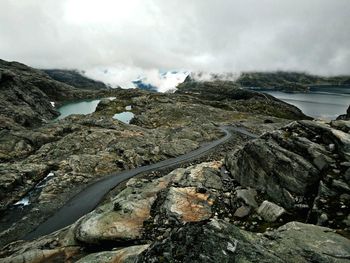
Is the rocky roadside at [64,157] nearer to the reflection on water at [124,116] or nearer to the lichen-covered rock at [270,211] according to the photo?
the lichen-covered rock at [270,211]

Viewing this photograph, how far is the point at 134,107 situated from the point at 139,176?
449 feet

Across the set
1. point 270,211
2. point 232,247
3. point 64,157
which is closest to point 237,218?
point 270,211

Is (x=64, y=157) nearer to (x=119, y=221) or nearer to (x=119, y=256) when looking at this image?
(x=119, y=221)

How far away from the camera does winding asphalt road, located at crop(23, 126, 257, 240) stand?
1848 inches

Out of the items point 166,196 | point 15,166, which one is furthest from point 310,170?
point 15,166

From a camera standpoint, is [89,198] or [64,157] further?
[64,157]

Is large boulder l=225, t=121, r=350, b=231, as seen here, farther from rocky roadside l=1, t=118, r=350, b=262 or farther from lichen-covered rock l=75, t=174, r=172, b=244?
lichen-covered rock l=75, t=174, r=172, b=244

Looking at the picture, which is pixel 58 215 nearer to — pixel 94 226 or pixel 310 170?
pixel 94 226

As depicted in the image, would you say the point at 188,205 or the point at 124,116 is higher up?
the point at 188,205

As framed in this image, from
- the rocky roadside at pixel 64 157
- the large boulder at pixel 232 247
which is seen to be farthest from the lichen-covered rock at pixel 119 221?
the rocky roadside at pixel 64 157

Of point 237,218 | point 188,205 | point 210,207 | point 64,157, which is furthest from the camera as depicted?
point 64,157

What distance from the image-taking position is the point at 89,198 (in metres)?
56.9

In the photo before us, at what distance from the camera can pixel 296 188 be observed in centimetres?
3166

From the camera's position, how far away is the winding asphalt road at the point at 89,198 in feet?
154
